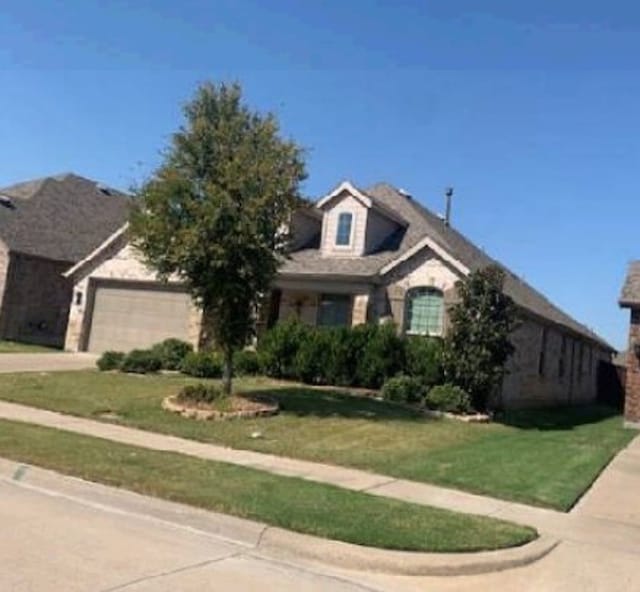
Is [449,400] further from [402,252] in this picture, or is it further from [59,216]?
[59,216]

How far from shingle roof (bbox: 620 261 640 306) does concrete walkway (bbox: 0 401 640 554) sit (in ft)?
32.8

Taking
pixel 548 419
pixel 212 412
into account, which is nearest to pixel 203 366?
pixel 212 412

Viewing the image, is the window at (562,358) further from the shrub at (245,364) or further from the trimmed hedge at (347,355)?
the shrub at (245,364)

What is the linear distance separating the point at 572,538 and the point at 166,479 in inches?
178

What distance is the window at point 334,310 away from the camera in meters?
26.2

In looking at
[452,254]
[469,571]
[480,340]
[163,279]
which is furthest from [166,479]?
[452,254]

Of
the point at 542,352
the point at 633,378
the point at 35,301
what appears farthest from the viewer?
the point at 35,301

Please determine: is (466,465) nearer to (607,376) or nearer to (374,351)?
(374,351)

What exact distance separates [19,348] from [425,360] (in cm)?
1555

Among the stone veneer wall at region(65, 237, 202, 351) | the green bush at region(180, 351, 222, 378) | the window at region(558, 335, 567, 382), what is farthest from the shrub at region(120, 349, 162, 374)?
the window at region(558, 335, 567, 382)

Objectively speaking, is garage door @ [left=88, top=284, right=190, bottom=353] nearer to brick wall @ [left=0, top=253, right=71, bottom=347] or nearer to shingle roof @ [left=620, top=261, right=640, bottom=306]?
brick wall @ [left=0, top=253, right=71, bottom=347]

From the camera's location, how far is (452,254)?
2378 cm

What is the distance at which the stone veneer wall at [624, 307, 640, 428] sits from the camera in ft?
80.1

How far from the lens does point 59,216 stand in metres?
36.4
